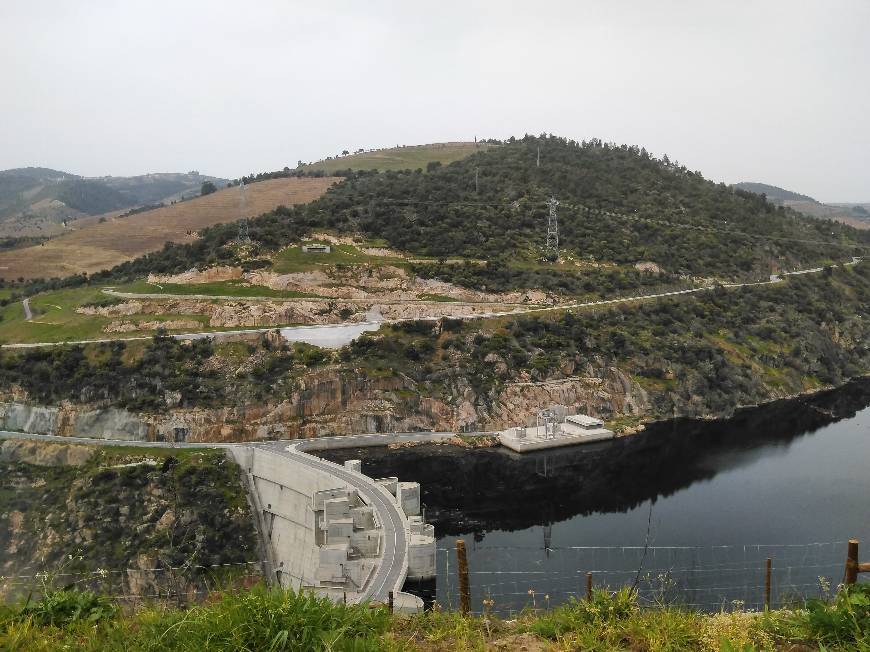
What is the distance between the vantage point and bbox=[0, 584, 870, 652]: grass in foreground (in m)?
7.70

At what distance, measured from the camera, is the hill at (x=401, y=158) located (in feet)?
460

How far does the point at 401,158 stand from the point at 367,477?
114457mm

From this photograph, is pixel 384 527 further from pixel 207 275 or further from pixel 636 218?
pixel 636 218

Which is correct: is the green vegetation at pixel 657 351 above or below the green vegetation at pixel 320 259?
below

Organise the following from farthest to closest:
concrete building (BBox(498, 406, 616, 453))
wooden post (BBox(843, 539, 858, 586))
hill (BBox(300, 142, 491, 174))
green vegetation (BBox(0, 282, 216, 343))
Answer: hill (BBox(300, 142, 491, 174))
green vegetation (BBox(0, 282, 216, 343))
concrete building (BBox(498, 406, 616, 453))
wooden post (BBox(843, 539, 858, 586))

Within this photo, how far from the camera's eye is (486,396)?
64812 millimetres

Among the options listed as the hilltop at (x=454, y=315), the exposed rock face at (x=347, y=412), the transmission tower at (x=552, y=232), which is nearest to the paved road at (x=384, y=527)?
the exposed rock face at (x=347, y=412)

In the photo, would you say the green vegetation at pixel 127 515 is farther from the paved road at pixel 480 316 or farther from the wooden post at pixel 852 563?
the wooden post at pixel 852 563

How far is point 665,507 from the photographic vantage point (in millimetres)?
45062

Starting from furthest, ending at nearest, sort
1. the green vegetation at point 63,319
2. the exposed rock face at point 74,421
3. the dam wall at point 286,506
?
the green vegetation at point 63,319
the exposed rock face at point 74,421
the dam wall at point 286,506

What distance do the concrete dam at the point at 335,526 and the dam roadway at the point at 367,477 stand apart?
0.21ft

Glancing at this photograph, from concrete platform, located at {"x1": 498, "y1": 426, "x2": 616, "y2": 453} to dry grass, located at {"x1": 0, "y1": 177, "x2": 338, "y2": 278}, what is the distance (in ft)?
202

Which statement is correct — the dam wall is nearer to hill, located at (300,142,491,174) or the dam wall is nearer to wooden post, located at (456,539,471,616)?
wooden post, located at (456,539,471,616)

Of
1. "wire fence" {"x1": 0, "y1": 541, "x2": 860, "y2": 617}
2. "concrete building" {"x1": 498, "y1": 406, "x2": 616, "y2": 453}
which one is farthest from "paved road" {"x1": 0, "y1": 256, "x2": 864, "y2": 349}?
"wire fence" {"x1": 0, "y1": 541, "x2": 860, "y2": 617}
